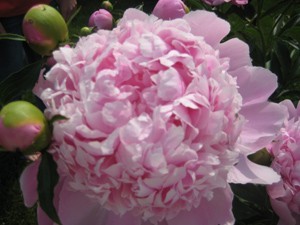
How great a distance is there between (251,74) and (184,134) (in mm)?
149

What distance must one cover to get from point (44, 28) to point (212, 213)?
29 cm

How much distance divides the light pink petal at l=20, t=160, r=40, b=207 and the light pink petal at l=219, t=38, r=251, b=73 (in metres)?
0.25

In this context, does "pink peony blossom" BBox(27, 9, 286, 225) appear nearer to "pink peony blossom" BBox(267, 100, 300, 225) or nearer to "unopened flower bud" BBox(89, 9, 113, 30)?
"pink peony blossom" BBox(267, 100, 300, 225)

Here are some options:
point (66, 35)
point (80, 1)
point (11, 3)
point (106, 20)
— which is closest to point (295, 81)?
point (106, 20)

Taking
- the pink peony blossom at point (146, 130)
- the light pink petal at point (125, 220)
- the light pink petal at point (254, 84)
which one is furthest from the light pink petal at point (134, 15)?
the light pink petal at point (125, 220)

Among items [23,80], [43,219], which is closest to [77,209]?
[43,219]

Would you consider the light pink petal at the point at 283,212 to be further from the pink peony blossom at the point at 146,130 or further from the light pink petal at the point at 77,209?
the light pink petal at the point at 77,209

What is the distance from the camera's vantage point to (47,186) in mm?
462

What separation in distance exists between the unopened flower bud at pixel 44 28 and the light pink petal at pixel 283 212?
34 centimetres

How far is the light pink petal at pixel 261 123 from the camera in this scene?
1.75 ft

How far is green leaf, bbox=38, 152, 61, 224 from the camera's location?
1.52 feet

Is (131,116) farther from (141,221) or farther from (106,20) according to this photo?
(106,20)

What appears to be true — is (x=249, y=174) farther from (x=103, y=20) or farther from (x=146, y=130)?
(x=103, y=20)

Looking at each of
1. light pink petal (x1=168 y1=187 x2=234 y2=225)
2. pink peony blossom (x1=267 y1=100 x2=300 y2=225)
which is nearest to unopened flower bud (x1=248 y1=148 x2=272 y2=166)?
pink peony blossom (x1=267 y1=100 x2=300 y2=225)
